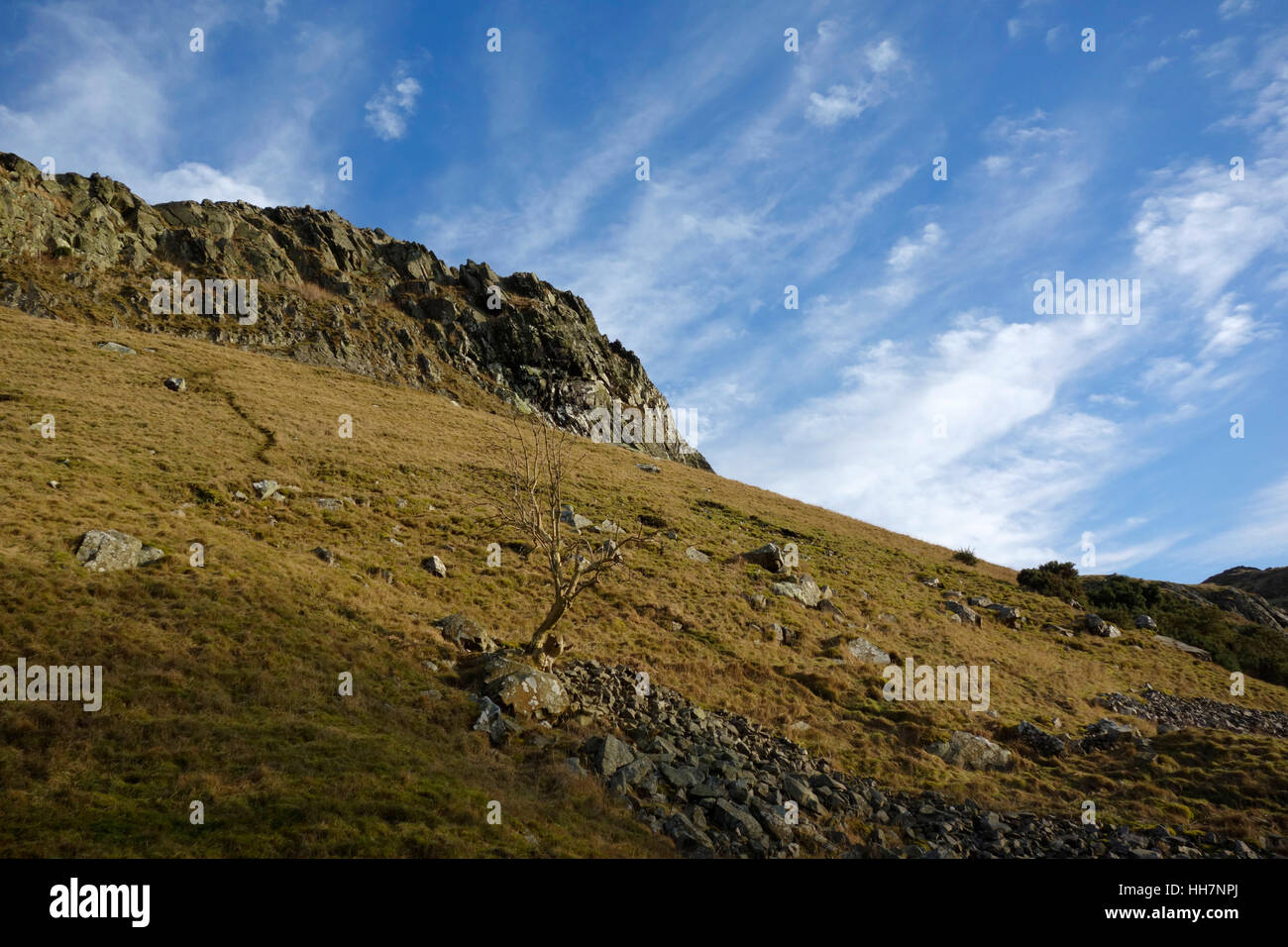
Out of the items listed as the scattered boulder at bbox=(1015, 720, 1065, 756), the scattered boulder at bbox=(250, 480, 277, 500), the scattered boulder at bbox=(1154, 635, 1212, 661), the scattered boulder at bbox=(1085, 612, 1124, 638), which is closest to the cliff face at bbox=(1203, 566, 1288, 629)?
the scattered boulder at bbox=(1154, 635, 1212, 661)

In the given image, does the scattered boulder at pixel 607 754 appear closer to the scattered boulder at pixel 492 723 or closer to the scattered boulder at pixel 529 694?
the scattered boulder at pixel 529 694

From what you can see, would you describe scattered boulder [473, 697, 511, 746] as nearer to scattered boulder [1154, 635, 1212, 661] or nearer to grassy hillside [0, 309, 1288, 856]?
grassy hillside [0, 309, 1288, 856]

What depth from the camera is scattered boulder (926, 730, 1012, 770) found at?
1981 centimetres

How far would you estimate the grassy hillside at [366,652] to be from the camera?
1094cm

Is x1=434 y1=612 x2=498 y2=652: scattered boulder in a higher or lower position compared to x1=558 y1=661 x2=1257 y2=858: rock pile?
higher

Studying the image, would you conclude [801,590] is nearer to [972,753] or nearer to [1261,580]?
[972,753]

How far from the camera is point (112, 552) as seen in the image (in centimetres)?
1967

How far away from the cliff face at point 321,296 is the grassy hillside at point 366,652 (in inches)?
701

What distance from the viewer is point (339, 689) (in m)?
16.1

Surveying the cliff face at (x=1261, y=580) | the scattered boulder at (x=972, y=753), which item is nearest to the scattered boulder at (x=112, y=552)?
the scattered boulder at (x=972, y=753)

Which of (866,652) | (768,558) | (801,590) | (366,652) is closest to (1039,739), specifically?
(866,652)

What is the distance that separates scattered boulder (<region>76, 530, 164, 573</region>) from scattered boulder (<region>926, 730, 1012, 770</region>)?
26.4m
